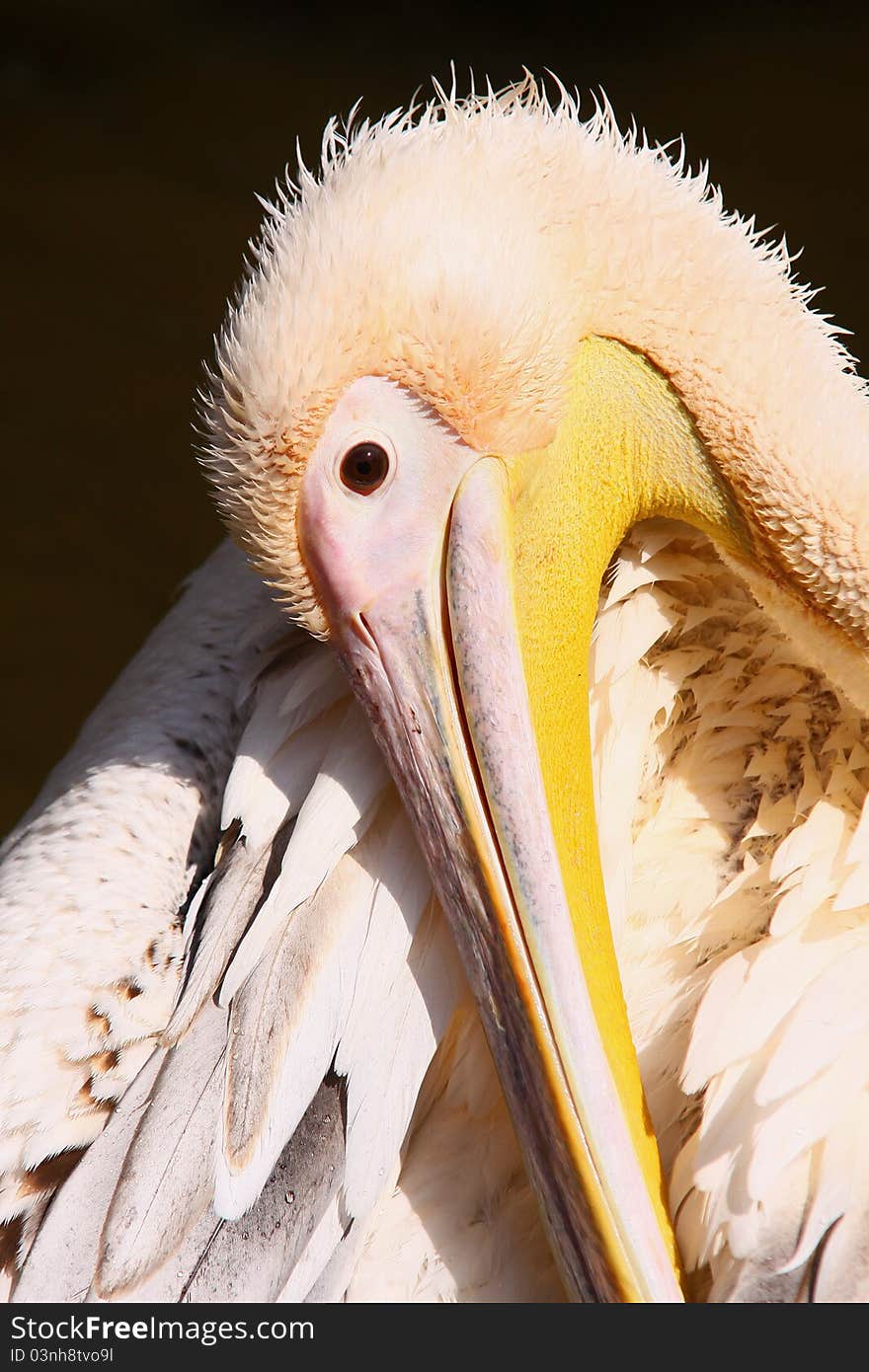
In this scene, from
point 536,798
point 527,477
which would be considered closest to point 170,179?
point 527,477

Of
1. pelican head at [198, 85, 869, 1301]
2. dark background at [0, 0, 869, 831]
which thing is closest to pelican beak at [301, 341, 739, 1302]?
pelican head at [198, 85, 869, 1301]

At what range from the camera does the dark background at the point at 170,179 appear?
156 inches

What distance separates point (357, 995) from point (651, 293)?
2.59 ft

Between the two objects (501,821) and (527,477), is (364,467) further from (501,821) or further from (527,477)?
(501,821)

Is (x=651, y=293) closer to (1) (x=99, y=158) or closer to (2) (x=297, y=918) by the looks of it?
(2) (x=297, y=918)

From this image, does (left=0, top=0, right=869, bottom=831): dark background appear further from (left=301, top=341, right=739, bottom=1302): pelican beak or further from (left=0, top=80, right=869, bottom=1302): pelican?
(left=301, top=341, right=739, bottom=1302): pelican beak

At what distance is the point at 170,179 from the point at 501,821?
11.8 ft

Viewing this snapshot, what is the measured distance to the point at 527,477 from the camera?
1562 mm

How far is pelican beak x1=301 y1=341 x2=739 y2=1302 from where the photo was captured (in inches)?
54.1

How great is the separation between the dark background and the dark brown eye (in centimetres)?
236

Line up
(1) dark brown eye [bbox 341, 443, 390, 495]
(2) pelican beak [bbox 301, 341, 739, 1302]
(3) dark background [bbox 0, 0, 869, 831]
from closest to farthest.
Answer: (2) pelican beak [bbox 301, 341, 739, 1302], (1) dark brown eye [bbox 341, 443, 390, 495], (3) dark background [bbox 0, 0, 869, 831]

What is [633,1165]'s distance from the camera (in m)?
1.37

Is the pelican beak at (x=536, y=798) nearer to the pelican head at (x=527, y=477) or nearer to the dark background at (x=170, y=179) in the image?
the pelican head at (x=527, y=477)
